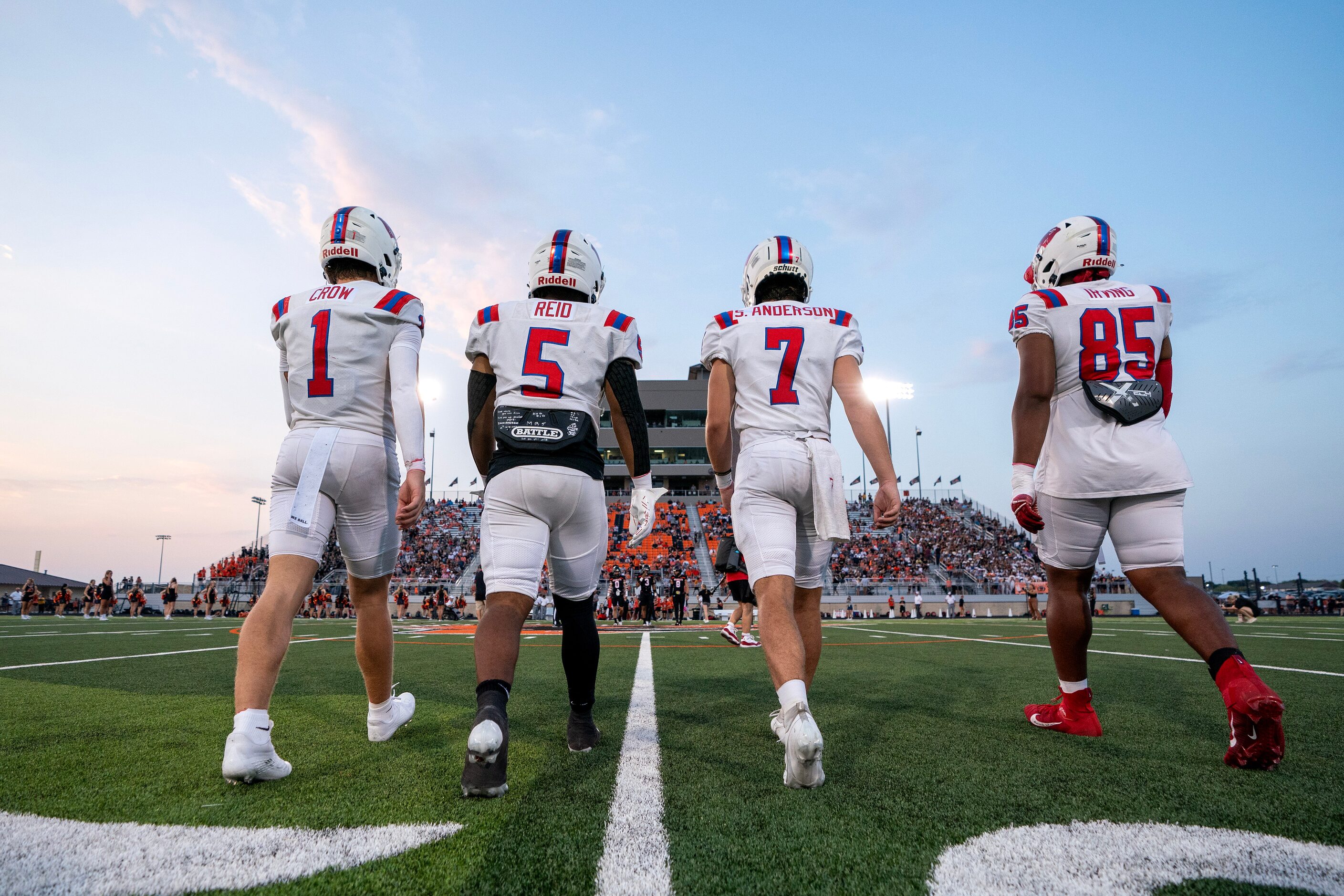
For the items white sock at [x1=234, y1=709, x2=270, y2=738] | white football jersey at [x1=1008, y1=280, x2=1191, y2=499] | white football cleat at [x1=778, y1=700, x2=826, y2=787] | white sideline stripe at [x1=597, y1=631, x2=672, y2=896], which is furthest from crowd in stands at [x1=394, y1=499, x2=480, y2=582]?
white football cleat at [x1=778, y1=700, x2=826, y2=787]

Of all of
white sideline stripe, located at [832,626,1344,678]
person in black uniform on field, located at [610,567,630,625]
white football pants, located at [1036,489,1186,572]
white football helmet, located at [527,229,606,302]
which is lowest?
person in black uniform on field, located at [610,567,630,625]

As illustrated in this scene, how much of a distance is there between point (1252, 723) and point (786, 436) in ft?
6.29

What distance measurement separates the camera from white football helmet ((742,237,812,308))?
10.6 feet

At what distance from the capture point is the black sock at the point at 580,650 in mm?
2797

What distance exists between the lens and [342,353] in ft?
9.34

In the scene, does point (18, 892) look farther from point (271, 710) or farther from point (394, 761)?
point (271, 710)

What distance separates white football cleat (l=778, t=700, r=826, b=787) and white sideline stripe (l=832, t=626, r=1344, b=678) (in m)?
4.53

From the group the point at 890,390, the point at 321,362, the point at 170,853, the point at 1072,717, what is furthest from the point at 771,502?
the point at 890,390

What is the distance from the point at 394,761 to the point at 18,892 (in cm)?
120

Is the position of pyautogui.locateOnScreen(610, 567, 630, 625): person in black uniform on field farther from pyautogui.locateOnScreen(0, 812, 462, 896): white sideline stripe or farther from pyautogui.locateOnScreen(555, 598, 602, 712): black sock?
A: pyautogui.locateOnScreen(0, 812, 462, 896): white sideline stripe

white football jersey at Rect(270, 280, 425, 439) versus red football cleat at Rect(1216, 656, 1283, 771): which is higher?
white football jersey at Rect(270, 280, 425, 439)

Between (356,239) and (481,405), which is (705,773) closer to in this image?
(481,405)

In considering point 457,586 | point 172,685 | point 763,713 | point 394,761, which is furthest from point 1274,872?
point 457,586

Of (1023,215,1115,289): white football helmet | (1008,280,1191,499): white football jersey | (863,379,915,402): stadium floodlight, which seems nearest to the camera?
(1008,280,1191,499): white football jersey
